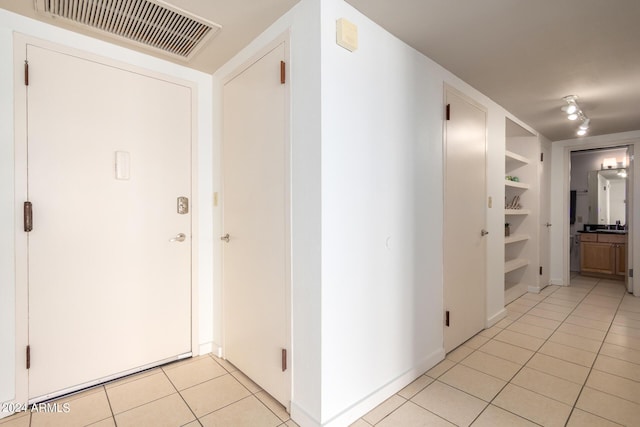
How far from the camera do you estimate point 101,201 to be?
6.70 ft

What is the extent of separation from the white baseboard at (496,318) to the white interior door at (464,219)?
0.50 ft

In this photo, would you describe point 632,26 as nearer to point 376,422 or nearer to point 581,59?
point 581,59

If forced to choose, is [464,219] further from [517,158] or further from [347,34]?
[517,158]

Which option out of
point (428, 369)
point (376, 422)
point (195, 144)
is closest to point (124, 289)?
point (195, 144)

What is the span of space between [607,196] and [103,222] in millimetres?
8148

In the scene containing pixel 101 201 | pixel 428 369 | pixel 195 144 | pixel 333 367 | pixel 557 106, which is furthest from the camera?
pixel 557 106

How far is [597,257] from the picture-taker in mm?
5512

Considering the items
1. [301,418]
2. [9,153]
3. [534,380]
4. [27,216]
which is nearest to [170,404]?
[301,418]

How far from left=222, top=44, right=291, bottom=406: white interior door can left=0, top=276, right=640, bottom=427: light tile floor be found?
204mm

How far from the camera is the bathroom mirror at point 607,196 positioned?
5.88m

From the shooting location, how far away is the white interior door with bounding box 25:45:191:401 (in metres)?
1.86

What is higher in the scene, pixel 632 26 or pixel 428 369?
pixel 632 26

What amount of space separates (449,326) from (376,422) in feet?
3.70

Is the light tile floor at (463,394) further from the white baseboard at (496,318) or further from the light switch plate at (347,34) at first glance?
the light switch plate at (347,34)
